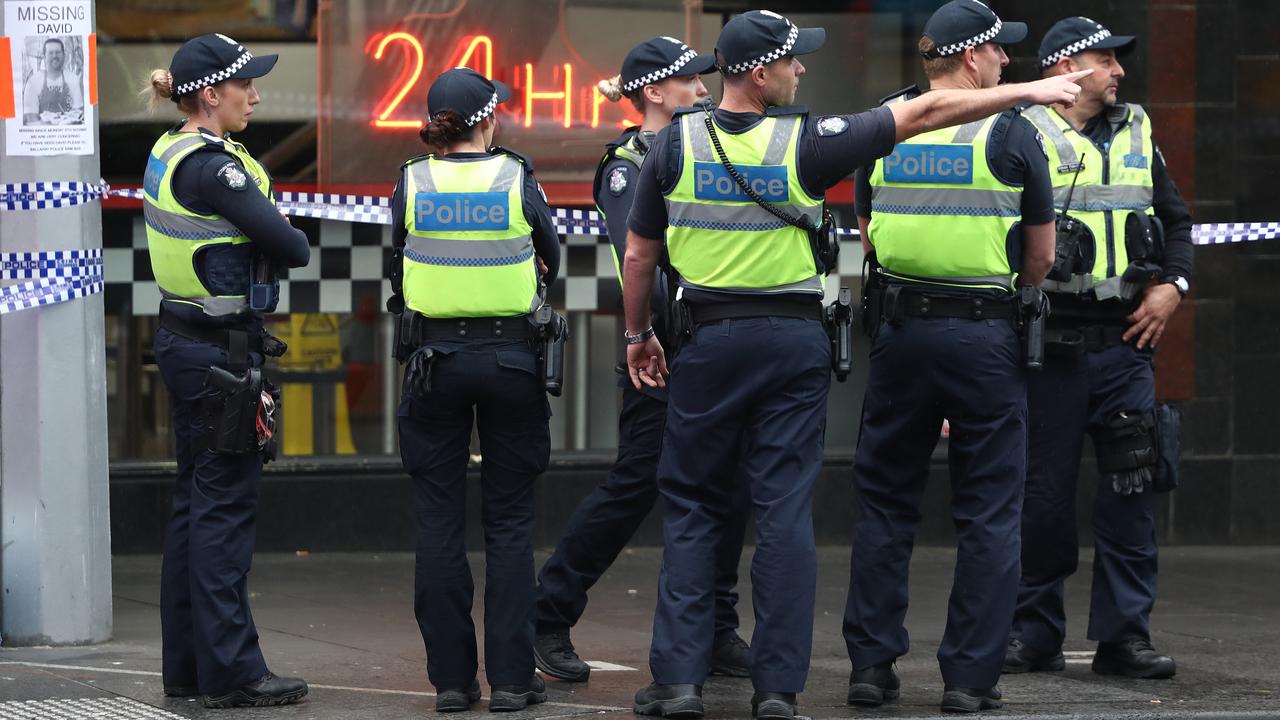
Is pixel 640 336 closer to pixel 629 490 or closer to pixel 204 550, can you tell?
pixel 629 490

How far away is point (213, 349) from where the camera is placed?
6.13 meters

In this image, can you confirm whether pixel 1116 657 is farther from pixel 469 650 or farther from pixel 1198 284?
pixel 1198 284

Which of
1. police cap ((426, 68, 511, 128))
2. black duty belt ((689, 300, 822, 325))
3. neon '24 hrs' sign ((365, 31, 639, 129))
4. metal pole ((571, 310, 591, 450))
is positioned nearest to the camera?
black duty belt ((689, 300, 822, 325))

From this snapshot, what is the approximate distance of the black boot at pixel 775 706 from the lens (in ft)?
18.4

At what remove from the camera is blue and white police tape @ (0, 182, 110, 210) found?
279 inches

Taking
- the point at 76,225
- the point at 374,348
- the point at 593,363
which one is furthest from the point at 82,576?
the point at 593,363

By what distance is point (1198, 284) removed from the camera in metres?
9.64

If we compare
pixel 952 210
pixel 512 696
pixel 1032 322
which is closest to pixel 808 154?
pixel 952 210

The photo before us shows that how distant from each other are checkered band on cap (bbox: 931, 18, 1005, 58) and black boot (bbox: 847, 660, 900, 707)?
6.13ft

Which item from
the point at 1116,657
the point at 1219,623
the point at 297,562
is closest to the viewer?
the point at 1116,657

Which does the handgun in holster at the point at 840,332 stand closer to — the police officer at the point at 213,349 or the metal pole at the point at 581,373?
the police officer at the point at 213,349

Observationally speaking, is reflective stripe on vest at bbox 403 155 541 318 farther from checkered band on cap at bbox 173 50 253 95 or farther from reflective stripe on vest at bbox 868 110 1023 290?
reflective stripe on vest at bbox 868 110 1023 290

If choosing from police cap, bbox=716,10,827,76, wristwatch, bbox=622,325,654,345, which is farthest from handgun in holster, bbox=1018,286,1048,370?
wristwatch, bbox=622,325,654,345

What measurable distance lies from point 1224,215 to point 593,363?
3119 millimetres
